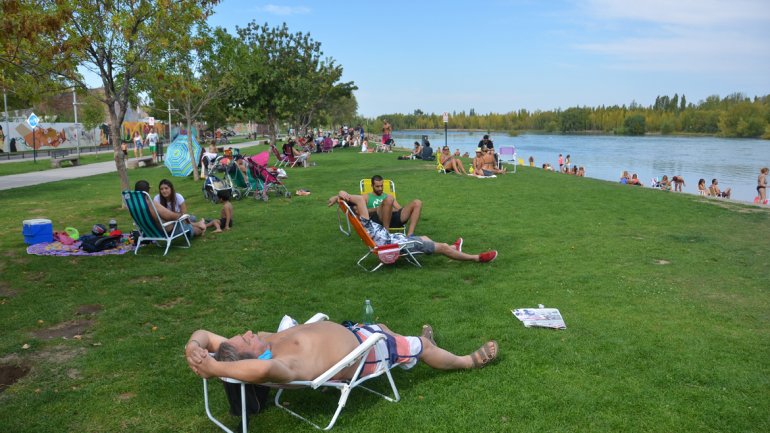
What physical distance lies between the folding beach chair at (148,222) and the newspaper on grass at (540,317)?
15.9 ft

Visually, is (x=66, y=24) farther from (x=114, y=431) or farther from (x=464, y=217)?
(x=114, y=431)

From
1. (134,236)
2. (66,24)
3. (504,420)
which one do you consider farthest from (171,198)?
(504,420)

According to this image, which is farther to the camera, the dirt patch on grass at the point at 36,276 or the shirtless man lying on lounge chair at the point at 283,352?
the dirt patch on grass at the point at 36,276

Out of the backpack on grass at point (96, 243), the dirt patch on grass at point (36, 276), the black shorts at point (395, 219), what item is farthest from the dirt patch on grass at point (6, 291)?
the black shorts at point (395, 219)

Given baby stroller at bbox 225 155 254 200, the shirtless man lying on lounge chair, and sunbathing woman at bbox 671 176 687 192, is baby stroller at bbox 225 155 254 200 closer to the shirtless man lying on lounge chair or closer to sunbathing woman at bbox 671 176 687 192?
the shirtless man lying on lounge chair

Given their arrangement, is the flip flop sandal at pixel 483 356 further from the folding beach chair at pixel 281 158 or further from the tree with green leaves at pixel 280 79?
the tree with green leaves at pixel 280 79

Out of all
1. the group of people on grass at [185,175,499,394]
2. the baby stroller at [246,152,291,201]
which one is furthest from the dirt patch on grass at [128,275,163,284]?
the baby stroller at [246,152,291,201]

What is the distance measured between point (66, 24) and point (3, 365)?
717 centimetres

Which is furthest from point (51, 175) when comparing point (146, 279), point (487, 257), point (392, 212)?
point (487, 257)

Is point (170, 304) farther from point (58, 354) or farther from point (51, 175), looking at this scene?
point (51, 175)

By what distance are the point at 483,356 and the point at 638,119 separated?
4180 inches

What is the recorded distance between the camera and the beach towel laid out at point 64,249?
7089 millimetres

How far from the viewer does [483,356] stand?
12.3 feet

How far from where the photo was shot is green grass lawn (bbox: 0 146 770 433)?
125 inches
